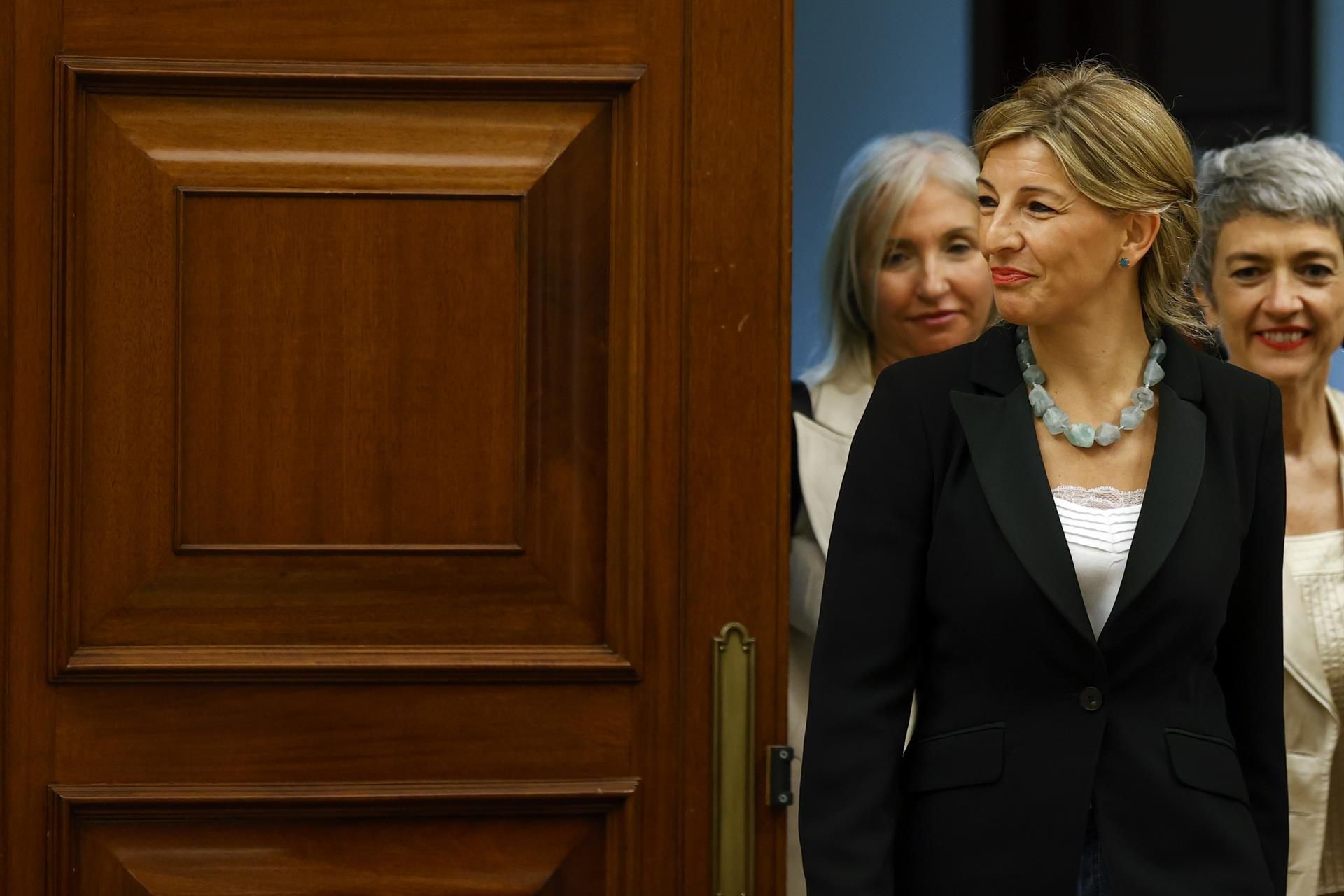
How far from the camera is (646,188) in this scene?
7.16 feet

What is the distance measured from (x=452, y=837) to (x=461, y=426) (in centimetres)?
55

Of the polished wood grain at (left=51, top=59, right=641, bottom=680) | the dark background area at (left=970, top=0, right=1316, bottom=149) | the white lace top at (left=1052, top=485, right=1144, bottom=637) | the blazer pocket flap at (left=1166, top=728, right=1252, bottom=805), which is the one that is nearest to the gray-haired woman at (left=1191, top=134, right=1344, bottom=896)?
the dark background area at (left=970, top=0, right=1316, bottom=149)

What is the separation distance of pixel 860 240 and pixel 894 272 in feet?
0.24

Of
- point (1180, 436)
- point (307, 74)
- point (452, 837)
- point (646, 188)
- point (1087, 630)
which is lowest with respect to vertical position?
point (452, 837)

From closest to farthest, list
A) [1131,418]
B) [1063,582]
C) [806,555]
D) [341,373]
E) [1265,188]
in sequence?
1. [1063,582]
2. [1131,418]
3. [341,373]
4. [806,555]
5. [1265,188]

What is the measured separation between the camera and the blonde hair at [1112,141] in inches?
67.3

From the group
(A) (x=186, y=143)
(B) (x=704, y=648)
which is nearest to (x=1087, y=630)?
(B) (x=704, y=648)

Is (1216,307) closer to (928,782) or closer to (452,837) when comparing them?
(928,782)

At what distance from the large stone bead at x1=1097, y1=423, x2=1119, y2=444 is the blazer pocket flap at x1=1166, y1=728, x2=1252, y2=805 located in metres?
0.31

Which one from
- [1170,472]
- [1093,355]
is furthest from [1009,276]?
[1170,472]

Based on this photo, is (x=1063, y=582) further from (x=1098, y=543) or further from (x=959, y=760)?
(x=959, y=760)

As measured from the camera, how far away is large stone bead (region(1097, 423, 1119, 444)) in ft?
5.74

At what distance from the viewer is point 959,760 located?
1.70m

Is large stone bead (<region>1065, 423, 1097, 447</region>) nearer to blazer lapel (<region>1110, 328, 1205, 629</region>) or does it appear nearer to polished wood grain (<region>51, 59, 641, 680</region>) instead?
blazer lapel (<region>1110, 328, 1205, 629</region>)
